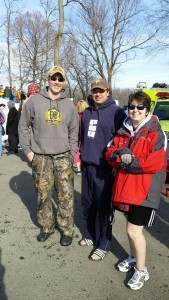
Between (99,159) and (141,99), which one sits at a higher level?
(141,99)

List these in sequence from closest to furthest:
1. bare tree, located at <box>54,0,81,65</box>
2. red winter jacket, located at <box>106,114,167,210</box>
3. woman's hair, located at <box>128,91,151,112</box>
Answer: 1. red winter jacket, located at <box>106,114,167,210</box>
2. woman's hair, located at <box>128,91,151,112</box>
3. bare tree, located at <box>54,0,81,65</box>

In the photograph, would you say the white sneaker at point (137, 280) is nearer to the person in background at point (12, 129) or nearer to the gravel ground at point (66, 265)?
the gravel ground at point (66, 265)

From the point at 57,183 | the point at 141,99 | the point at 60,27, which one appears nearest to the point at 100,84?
the point at 141,99

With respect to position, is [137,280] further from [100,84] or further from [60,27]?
[60,27]

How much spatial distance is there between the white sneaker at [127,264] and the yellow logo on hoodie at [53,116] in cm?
174

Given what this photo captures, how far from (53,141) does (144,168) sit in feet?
4.62

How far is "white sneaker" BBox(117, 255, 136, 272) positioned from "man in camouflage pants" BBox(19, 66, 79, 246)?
0.86m

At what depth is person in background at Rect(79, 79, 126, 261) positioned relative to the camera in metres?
3.63

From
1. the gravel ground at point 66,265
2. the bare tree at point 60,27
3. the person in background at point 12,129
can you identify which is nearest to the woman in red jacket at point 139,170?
the gravel ground at point 66,265

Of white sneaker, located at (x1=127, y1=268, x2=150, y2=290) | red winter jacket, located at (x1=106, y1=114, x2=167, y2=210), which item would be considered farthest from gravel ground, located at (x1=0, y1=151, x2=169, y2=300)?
red winter jacket, located at (x1=106, y1=114, x2=167, y2=210)

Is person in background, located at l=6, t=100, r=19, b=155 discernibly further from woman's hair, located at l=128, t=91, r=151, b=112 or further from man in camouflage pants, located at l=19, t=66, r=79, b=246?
woman's hair, located at l=128, t=91, r=151, b=112

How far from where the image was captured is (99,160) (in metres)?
3.67

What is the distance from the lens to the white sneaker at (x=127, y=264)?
3502 millimetres

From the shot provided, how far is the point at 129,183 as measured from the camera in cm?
302
